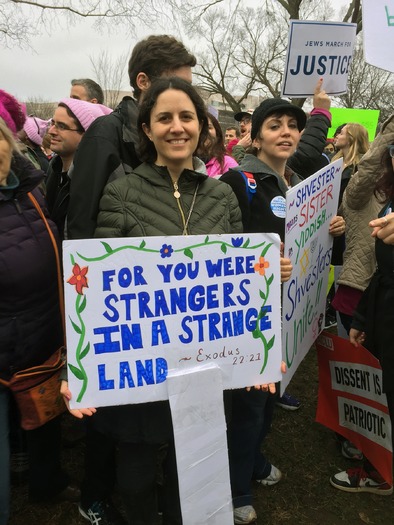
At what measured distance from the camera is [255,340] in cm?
169

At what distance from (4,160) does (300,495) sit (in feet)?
7.56

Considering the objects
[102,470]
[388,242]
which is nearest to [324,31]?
[388,242]

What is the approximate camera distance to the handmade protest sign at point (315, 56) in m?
2.87

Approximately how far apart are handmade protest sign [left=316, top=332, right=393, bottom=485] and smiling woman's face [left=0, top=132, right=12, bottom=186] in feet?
6.16

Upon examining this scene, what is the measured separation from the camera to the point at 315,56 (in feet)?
9.61

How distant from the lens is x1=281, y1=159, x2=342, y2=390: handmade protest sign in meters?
2.05

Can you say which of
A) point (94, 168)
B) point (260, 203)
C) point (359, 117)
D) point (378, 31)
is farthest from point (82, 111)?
point (359, 117)

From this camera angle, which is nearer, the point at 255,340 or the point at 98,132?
the point at 255,340

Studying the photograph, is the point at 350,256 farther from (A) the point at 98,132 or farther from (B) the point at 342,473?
(A) the point at 98,132

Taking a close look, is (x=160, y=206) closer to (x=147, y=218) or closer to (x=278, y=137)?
(x=147, y=218)

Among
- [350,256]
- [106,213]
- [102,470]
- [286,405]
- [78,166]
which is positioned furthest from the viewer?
[286,405]

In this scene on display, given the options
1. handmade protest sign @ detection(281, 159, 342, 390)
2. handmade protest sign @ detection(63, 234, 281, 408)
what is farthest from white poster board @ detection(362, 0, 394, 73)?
handmade protest sign @ detection(63, 234, 281, 408)

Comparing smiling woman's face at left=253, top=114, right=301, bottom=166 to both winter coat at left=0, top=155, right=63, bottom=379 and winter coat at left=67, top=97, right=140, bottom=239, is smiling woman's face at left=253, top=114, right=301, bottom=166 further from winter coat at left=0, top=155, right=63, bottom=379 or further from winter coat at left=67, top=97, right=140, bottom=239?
winter coat at left=0, top=155, right=63, bottom=379

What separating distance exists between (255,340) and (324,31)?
2.22m
